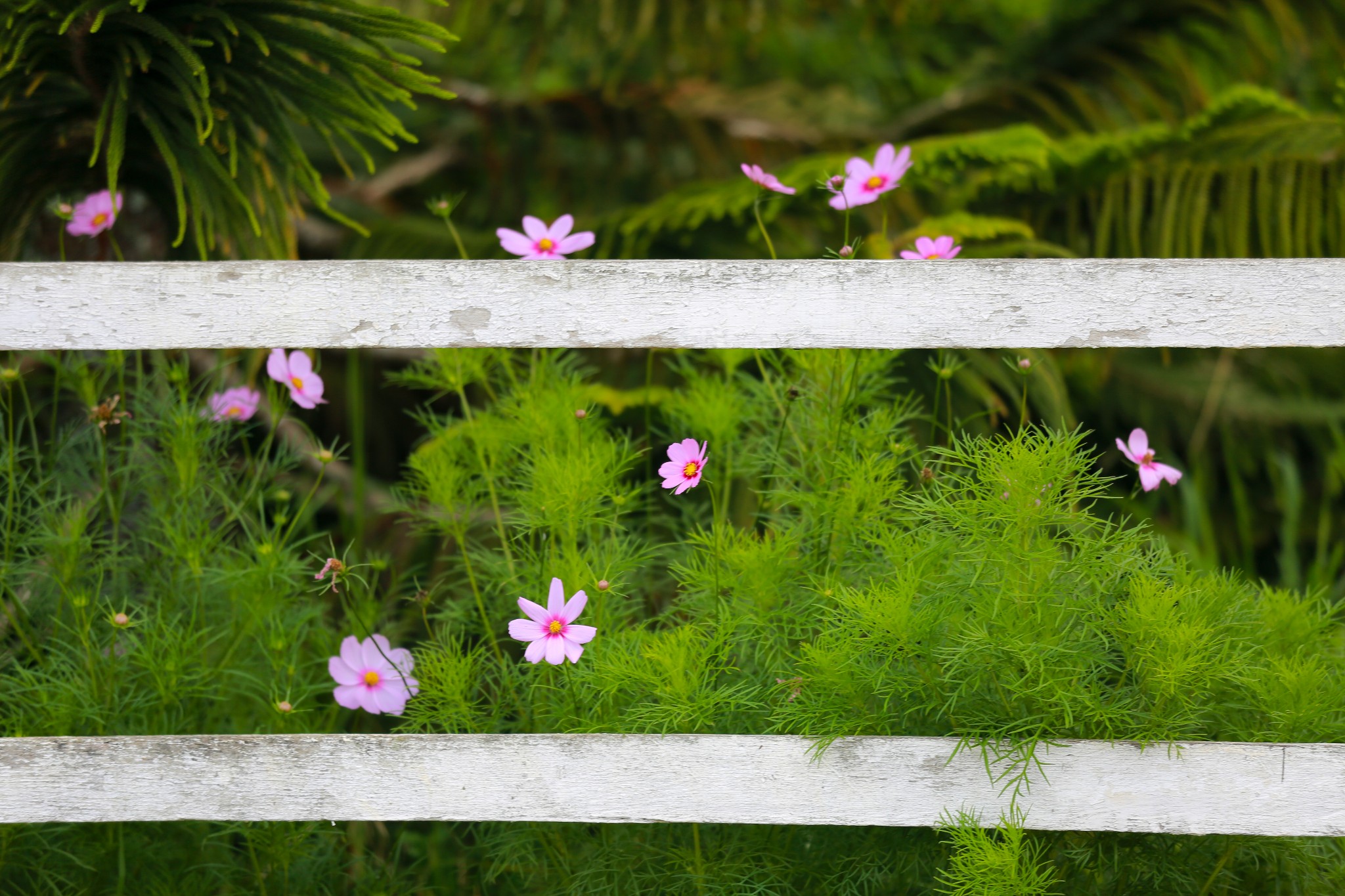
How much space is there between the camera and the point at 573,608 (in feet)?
3.48

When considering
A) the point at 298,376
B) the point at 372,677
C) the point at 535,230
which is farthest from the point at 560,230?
the point at 372,677

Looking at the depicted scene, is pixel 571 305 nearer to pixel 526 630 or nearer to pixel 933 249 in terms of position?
pixel 526 630

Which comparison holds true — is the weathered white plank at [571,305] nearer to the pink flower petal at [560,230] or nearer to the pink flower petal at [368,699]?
the pink flower petal at [560,230]

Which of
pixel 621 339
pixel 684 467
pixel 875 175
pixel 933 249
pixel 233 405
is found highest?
pixel 875 175

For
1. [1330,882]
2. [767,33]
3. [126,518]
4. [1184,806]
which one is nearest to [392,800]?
[1184,806]

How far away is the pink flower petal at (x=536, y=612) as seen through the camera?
3.40 feet

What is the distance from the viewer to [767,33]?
9.57 ft

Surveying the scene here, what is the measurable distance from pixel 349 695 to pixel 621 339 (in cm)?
58

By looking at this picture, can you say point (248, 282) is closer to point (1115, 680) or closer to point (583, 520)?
point (583, 520)

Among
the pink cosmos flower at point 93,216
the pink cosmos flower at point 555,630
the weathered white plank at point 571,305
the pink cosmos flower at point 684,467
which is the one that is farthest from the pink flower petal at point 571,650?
the pink cosmos flower at point 93,216

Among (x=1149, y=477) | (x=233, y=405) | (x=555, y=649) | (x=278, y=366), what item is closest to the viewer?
(x=555, y=649)

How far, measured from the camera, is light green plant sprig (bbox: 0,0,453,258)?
1.27 m

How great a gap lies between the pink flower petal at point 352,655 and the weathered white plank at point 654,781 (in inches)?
7.5

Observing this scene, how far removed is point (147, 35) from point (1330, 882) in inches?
72.1
